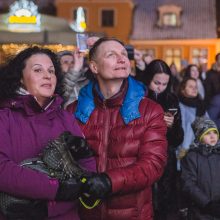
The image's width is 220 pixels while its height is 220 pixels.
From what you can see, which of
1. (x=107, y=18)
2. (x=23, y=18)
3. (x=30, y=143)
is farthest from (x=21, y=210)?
(x=107, y=18)

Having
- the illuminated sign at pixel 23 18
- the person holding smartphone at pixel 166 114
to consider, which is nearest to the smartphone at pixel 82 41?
the person holding smartphone at pixel 166 114

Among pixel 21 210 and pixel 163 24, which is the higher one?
pixel 163 24

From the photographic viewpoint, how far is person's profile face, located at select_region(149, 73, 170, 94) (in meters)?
5.08

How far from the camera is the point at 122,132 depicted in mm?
3223

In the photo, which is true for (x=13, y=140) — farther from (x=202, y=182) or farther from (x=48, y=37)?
(x=48, y=37)

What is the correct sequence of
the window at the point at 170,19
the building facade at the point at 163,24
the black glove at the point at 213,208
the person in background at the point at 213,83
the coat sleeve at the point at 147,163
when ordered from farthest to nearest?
the window at the point at 170,19
the building facade at the point at 163,24
the person in background at the point at 213,83
the black glove at the point at 213,208
the coat sleeve at the point at 147,163

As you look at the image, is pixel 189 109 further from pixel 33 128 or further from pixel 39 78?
pixel 33 128

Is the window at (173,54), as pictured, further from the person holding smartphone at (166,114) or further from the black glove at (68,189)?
the black glove at (68,189)

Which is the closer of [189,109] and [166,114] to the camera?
[166,114]

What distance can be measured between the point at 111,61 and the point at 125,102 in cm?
30

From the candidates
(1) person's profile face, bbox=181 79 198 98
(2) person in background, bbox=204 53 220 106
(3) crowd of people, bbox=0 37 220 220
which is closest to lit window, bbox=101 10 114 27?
(2) person in background, bbox=204 53 220 106

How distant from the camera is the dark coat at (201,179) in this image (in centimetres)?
472

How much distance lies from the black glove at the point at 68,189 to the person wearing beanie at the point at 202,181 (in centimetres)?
225

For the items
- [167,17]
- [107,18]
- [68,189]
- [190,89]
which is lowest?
[68,189]
